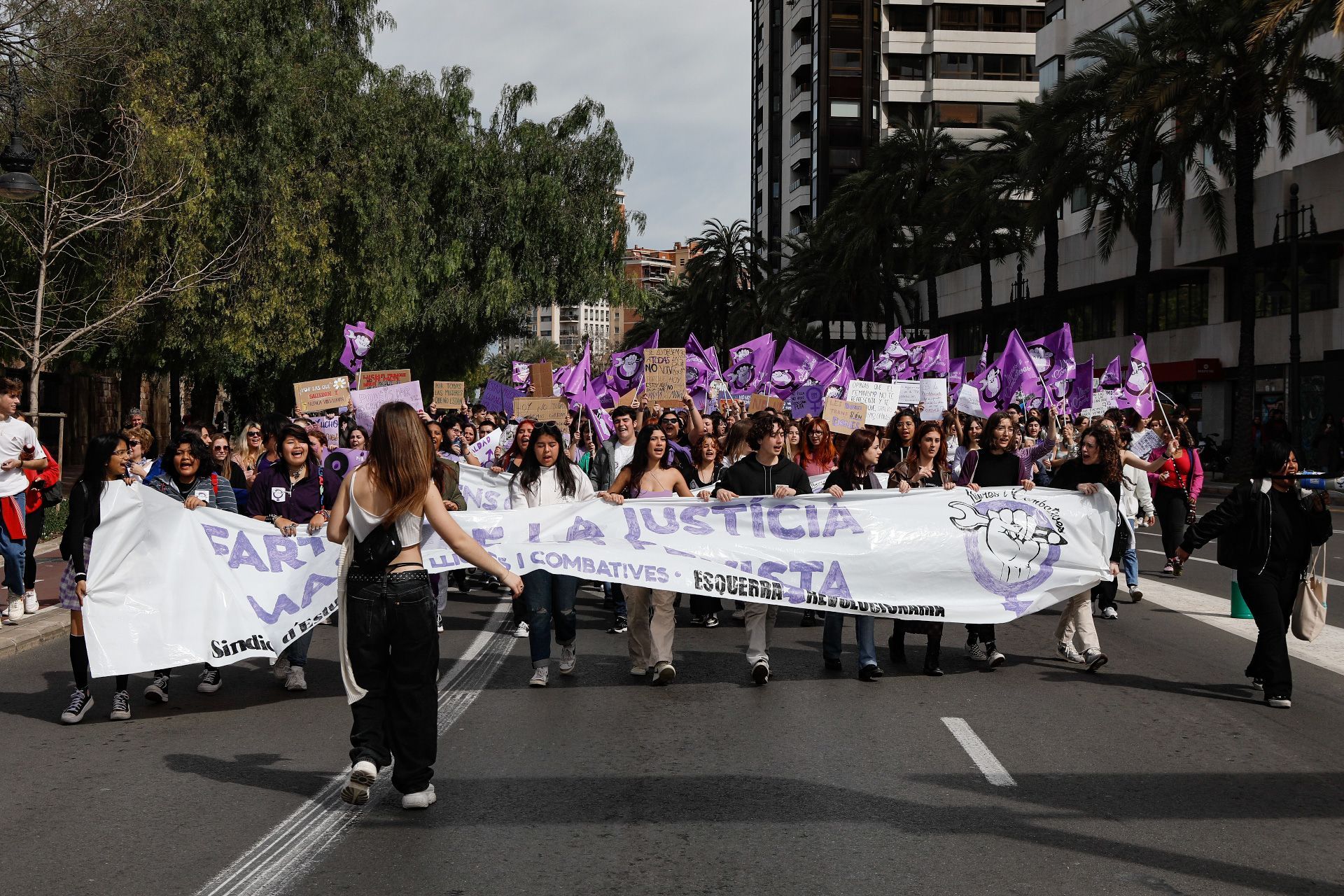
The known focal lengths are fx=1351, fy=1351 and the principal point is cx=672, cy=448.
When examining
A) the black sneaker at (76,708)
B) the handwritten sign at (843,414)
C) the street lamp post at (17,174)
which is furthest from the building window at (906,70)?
the black sneaker at (76,708)

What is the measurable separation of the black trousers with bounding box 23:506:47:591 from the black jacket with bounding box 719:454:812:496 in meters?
6.14

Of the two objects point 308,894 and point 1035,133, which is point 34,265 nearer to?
point 308,894

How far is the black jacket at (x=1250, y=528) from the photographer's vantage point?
8.20 metres

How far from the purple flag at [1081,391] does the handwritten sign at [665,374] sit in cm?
845

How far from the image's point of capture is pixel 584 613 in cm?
1240

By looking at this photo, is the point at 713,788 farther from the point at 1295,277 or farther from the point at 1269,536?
the point at 1295,277

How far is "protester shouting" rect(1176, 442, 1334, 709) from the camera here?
8133 mm

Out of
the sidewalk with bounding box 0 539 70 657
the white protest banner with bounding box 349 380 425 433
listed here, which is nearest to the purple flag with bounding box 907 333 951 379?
the white protest banner with bounding box 349 380 425 433

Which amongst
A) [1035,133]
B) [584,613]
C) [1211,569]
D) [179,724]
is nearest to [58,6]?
[584,613]

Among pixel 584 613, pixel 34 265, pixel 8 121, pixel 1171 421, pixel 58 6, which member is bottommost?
pixel 584 613

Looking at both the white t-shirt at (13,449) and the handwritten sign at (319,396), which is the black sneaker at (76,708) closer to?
the white t-shirt at (13,449)

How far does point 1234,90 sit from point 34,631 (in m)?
26.6

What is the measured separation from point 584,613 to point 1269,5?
48.4 feet

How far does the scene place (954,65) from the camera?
78875 millimetres
